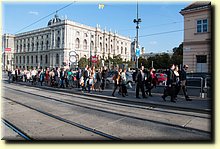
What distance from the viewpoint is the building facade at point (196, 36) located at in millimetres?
22562

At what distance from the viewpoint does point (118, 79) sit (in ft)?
41.2

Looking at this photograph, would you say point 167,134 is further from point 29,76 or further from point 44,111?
point 29,76

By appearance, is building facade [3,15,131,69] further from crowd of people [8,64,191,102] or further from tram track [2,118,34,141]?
tram track [2,118,34,141]

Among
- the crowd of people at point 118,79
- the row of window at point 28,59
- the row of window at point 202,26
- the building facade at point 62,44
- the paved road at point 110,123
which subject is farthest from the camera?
the row of window at point 28,59

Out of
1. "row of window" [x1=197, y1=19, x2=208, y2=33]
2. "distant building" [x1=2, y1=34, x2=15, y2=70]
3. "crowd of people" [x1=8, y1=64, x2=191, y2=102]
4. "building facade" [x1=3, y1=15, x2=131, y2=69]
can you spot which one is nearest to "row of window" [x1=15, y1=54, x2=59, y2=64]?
"building facade" [x1=3, y1=15, x2=131, y2=69]

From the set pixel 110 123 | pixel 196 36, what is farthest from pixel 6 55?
pixel 110 123

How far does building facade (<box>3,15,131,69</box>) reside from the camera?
273ft

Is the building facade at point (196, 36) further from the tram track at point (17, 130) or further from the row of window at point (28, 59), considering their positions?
the row of window at point (28, 59)

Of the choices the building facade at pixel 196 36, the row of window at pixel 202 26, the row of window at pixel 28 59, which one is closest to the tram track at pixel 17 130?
the building facade at pixel 196 36

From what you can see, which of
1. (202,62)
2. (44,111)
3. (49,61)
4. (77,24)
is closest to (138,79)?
(44,111)

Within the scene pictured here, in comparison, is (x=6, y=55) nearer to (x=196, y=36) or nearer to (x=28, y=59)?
(x=28, y=59)

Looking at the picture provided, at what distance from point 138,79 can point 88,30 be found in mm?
83415

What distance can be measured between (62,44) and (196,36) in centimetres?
6818

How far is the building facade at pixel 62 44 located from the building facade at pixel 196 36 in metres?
55.2
